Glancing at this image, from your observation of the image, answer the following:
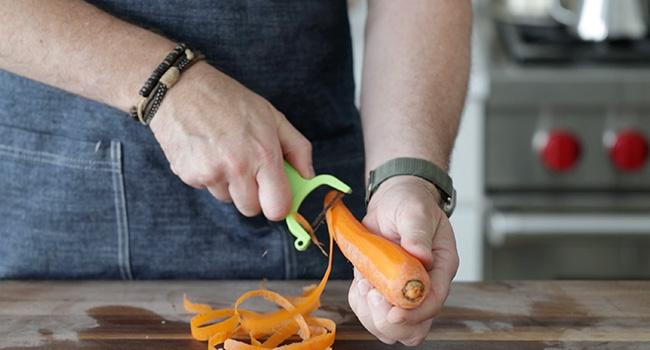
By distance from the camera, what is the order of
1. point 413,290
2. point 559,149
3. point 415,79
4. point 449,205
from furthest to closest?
point 559,149 < point 415,79 < point 449,205 < point 413,290

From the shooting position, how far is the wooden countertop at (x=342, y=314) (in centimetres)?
97

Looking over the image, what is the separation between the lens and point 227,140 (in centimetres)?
92

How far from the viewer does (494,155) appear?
192 cm

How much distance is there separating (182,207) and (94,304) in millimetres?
201

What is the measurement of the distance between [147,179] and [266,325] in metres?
0.33

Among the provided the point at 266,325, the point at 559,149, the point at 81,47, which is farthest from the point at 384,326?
the point at 559,149

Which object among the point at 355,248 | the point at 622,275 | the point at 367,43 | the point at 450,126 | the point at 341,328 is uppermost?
the point at 367,43

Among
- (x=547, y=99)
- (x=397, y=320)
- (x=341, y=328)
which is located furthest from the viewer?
(x=547, y=99)

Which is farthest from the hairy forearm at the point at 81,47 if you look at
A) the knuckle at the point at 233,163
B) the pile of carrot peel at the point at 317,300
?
the pile of carrot peel at the point at 317,300

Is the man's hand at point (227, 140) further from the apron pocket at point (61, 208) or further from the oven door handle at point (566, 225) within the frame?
the oven door handle at point (566, 225)

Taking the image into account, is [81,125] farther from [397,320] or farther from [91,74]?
A: [397,320]

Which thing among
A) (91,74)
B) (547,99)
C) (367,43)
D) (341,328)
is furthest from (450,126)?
(547,99)

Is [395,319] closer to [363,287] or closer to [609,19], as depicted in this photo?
[363,287]

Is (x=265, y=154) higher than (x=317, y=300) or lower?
higher
